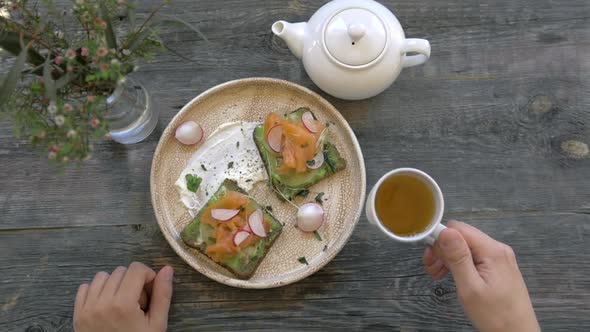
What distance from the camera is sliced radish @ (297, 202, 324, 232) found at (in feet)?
4.00

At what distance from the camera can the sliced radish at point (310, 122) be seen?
1243mm

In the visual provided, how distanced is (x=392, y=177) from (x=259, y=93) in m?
0.48

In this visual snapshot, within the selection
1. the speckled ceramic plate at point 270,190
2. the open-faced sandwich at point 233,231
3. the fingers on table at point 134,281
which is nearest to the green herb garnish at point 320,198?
the speckled ceramic plate at point 270,190

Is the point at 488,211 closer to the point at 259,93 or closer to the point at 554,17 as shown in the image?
the point at 554,17

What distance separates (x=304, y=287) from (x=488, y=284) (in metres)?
0.51

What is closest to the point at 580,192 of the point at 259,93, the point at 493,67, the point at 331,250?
the point at 493,67

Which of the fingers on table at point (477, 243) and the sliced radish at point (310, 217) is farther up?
the fingers on table at point (477, 243)

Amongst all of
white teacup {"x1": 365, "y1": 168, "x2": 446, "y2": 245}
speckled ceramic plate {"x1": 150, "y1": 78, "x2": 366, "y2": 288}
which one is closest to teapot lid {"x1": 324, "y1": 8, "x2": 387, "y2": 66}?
speckled ceramic plate {"x1": 150, "y1": 78, "x2": 366, "y2": 288}

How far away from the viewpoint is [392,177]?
113 centimetres

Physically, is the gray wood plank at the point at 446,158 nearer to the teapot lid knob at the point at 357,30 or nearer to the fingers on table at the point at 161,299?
the fingers on table at the point at 161,299

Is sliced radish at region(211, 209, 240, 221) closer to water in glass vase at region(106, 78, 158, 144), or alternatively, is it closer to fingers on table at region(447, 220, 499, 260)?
water in glass vase at region(106, 78, 158, 144)

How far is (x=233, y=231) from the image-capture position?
47.1 inches

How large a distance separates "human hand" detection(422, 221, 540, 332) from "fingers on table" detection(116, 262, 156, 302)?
2.60 ft

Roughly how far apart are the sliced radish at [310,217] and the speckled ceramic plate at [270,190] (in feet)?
0.11
